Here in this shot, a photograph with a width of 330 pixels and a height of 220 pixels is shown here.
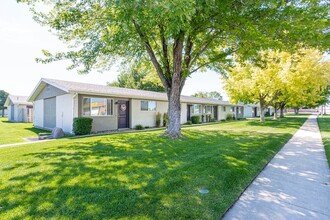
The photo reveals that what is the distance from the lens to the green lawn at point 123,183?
2764mm

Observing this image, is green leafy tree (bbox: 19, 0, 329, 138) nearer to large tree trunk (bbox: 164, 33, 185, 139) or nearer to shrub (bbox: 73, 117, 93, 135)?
large tree trunk (bbox: 164, 33, 185, 139)

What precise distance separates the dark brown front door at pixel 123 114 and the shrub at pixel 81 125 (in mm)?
2831

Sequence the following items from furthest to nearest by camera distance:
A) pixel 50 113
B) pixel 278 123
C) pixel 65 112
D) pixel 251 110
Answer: pixel 251 110, pixel 278 123, pixel 50 113, pixel 65 112

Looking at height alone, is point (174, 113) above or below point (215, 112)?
above

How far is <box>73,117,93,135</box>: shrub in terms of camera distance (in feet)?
35.6

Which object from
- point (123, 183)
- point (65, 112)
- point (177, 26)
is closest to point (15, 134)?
point (65, 112)

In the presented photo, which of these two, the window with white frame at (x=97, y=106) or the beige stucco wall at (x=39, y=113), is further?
the beige stucco wall at (x=39, y=113)

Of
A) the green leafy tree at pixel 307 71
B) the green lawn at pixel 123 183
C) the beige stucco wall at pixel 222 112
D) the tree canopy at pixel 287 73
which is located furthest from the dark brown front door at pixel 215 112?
the green lawn at pixel 123 183

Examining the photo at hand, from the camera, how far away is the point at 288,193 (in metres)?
3.54

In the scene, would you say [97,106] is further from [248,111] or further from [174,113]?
[248,111]

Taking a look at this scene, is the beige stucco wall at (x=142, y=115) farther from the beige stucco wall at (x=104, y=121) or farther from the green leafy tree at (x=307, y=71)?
the green leafy tree at (x=307, y=71)

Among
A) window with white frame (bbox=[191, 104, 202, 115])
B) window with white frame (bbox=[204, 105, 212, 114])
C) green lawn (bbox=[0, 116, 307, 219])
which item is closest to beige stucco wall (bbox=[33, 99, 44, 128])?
green lawn (bbox=[0, 116, 307, 219])

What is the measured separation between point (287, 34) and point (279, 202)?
18.8 feet

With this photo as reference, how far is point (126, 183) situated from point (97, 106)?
9.70 meters
